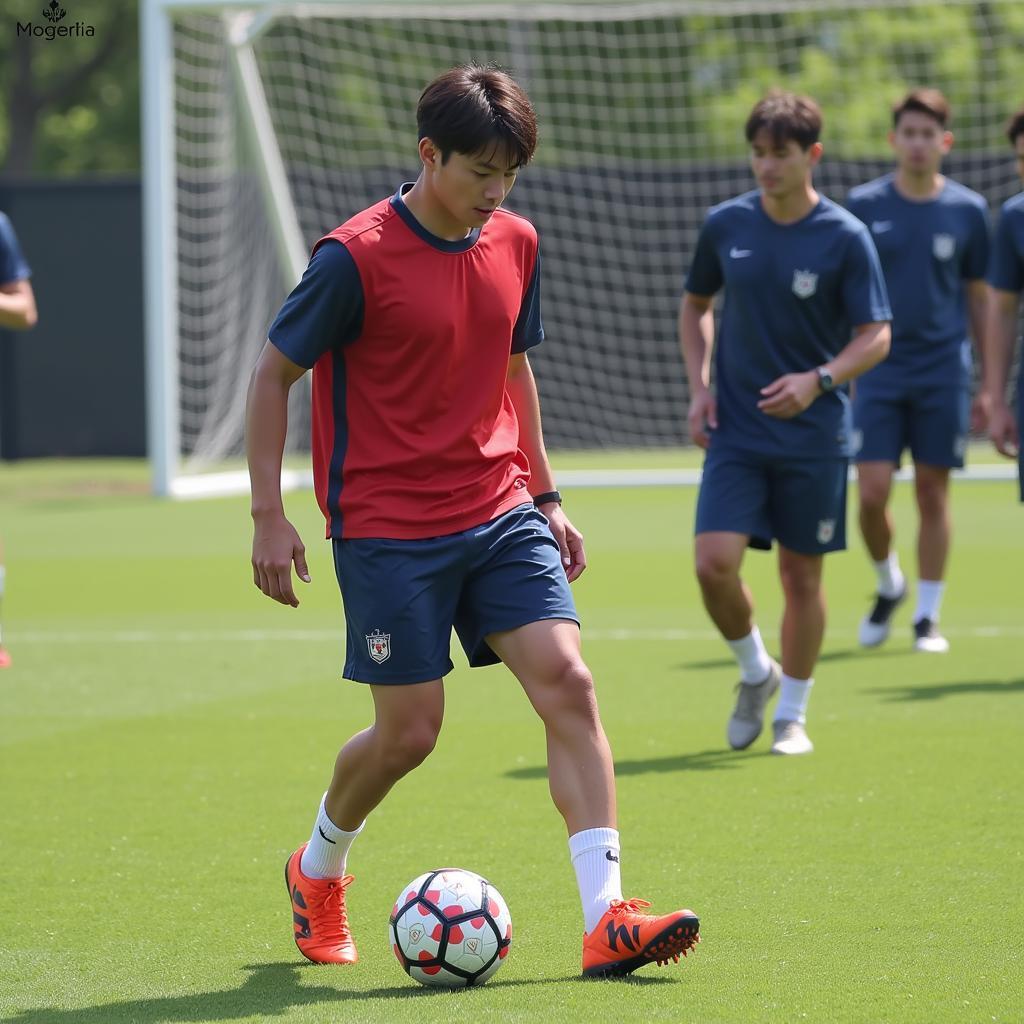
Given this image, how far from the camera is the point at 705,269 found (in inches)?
266

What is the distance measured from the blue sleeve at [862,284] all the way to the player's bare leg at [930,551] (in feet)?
8.43

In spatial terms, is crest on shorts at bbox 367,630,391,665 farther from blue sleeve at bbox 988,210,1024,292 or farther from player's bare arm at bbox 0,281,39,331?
blue sleeve at bbox 988,210,1024,292

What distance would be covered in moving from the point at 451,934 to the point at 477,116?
1.73m

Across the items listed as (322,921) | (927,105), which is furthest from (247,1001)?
(927,105)

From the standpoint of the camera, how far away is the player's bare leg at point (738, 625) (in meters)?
6.38

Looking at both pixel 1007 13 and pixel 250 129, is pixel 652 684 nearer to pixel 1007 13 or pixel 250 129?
pixel 250 129

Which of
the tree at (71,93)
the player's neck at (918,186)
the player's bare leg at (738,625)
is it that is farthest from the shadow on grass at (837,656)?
the tree at (71,93)

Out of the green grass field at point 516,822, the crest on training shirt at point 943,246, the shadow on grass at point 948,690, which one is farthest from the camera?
the crest on training shirt at point 943,246

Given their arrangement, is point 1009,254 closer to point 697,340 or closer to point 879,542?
point 879,542

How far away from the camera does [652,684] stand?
316 inches

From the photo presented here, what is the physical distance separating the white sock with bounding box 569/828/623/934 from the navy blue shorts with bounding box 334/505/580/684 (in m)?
0.48

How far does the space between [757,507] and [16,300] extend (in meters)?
3.62

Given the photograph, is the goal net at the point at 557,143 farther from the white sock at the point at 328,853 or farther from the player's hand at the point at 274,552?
the player's hand at the point at 274,552

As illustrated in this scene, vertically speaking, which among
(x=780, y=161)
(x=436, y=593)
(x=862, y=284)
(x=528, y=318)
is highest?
(x=780, y=161)
